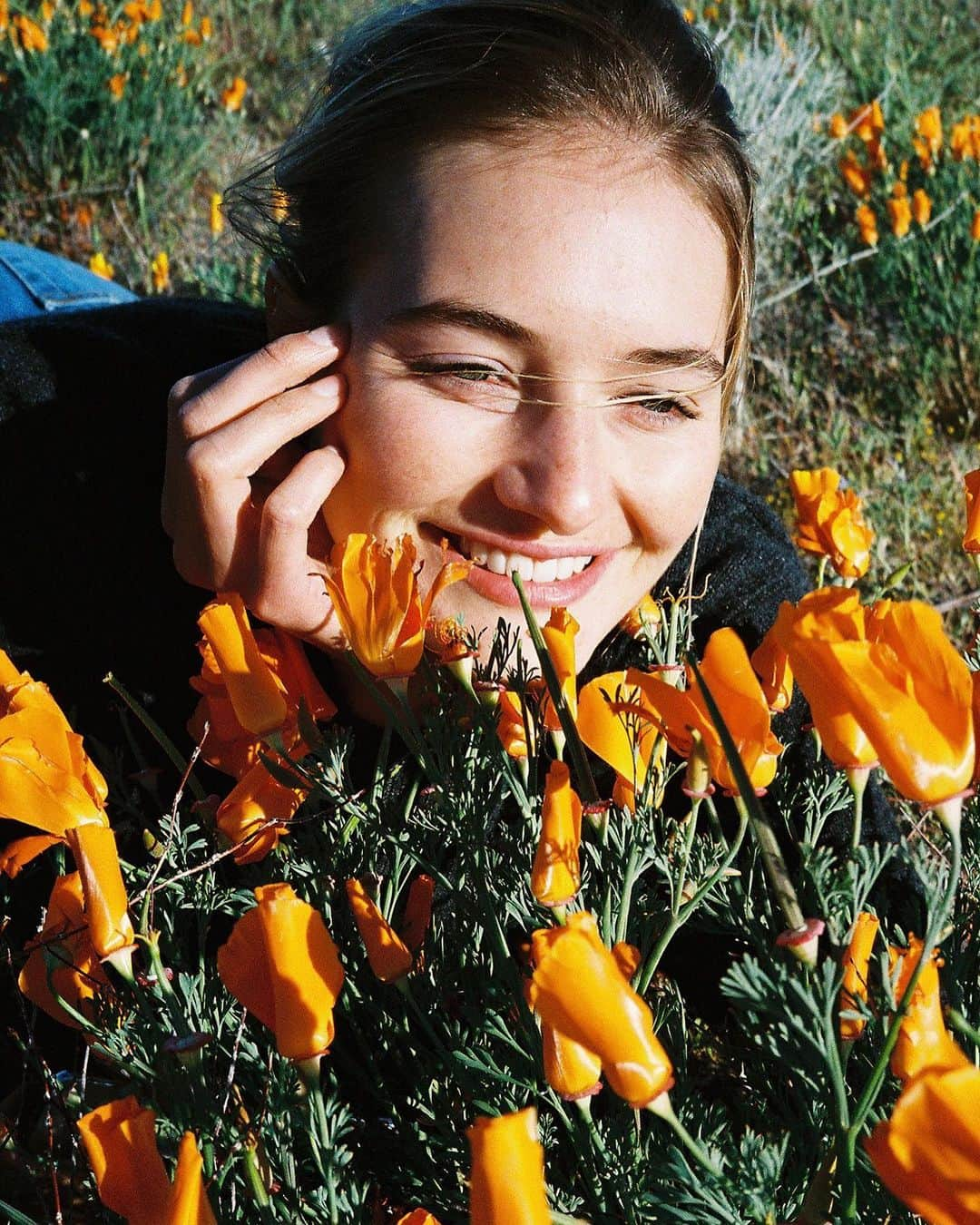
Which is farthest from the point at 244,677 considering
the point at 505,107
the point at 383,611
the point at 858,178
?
the point at 858,178

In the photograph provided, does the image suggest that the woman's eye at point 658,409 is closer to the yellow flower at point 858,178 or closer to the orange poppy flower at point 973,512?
the orange poppy flower at point 973,512

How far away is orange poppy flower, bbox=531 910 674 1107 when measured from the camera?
594mm

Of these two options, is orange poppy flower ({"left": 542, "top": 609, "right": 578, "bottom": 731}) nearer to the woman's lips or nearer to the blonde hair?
the woman's lips

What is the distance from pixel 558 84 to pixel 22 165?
350cm

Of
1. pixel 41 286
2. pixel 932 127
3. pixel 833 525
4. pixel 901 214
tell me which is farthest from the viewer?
pixel 932 127

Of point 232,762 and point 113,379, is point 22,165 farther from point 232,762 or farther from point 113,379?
point 232,762

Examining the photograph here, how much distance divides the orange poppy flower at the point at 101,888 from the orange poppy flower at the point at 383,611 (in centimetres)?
21

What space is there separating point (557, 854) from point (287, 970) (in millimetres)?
171

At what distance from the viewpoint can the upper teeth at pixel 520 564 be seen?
4.60 feet

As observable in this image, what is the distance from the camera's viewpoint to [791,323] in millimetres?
3566

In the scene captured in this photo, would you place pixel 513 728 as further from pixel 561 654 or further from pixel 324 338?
pixel 324 338

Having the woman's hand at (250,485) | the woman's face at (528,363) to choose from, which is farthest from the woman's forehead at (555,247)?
the woman's hand at (250,485)

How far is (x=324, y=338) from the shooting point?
143 centimetres

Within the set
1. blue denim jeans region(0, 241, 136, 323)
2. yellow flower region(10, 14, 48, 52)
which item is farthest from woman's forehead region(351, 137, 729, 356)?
yellow flower region(10, 14, 48, 52)
